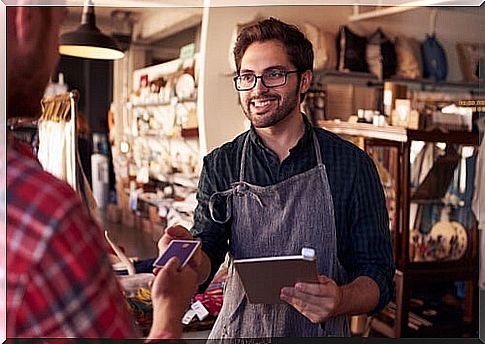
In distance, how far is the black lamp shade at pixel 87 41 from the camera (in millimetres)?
1791

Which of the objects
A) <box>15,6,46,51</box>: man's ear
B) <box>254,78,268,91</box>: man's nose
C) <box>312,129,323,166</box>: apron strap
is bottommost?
<box>312,129,323,166</box>: apron strap

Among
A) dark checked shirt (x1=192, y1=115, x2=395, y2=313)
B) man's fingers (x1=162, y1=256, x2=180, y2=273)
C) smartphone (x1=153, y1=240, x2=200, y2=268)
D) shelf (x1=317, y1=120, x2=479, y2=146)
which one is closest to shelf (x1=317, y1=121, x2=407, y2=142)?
shelf (x1=317, y1=120, x2=479, y2=146)

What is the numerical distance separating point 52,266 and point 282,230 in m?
0.86

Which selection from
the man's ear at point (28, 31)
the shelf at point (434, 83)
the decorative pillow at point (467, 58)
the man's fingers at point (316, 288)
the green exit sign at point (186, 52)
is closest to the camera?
the man's ear at point (28, 31)

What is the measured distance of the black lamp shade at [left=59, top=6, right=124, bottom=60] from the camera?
1791mm

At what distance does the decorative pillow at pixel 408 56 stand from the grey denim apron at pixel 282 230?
83.6 inches

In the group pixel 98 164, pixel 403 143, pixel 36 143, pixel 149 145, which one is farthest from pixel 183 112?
pixel 403 143

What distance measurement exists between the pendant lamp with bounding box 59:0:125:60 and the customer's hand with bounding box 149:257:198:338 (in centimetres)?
75

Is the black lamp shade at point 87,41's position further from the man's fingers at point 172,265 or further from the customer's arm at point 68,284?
the customer's arm at point 68,284

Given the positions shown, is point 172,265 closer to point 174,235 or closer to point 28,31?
point 174,235

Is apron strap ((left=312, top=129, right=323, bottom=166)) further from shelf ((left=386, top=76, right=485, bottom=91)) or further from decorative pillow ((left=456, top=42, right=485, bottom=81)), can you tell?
shelf ((left=386, top=76, right=485, bottom=91))

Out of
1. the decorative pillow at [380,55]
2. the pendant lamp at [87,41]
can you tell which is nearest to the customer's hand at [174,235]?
the pendant lamp at [87,41]

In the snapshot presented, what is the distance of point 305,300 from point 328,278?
0.26ft

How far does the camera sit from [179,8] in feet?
6.10
